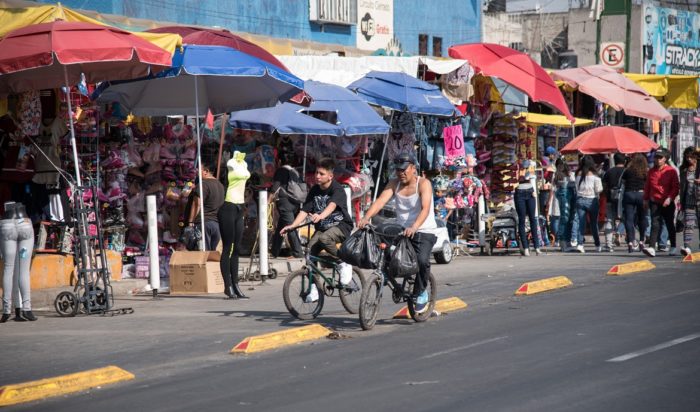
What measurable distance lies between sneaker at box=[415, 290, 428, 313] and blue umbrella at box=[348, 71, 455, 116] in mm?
8201

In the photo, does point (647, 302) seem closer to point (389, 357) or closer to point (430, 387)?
point (389, 357)

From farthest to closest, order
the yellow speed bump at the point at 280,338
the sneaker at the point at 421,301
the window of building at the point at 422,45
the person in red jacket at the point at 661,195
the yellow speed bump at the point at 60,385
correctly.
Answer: the window of building at the point at 422,45 → the person in red jacket at the point at 661,195 → the sneaker at the point at 421,301 → the yellow speed bump at the point at 280,338 → the yellow speed bump at the point at 60,385

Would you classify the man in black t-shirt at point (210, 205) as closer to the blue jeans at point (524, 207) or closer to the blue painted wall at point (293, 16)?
the blue jeans at point (524, 207)

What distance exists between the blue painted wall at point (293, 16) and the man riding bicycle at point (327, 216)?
13.6 meters

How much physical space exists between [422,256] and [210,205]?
5433 millimetres

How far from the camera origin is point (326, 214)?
520 inches

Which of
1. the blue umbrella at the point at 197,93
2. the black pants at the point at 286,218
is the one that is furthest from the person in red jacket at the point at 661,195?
the blue umbrella at the point at 197,93

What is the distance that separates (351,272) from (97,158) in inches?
263

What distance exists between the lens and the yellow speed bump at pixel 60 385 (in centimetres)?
906

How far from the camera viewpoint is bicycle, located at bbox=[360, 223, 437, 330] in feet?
40.2

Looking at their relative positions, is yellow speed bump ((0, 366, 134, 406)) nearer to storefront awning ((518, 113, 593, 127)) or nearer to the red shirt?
the red shirt

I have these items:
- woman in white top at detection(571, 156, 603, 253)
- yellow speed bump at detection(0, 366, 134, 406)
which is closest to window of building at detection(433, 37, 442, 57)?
woman in white top at detection(571, 156, 603, 253)

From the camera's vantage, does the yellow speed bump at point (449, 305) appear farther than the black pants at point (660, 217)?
No

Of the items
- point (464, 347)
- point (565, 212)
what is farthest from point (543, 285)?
point (565, 212)
